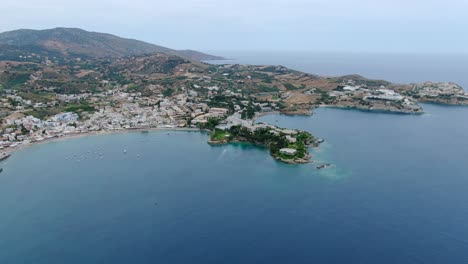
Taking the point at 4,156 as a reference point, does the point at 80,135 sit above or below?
above

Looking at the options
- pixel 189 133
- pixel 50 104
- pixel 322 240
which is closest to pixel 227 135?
pixel 189 133

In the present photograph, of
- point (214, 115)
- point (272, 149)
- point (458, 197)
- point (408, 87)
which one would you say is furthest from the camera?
point (408, 87)

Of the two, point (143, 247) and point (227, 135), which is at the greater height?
point (227, 135)

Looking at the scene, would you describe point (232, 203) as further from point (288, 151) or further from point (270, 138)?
point (270, 138)

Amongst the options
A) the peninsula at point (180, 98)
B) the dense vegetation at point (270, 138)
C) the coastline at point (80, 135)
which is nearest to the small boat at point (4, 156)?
the coastline at point (80, 135)

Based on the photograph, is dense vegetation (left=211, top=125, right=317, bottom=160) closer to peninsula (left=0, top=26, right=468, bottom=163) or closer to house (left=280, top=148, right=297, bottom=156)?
peninsula (left=0, top=26, right=468, bottom=163)

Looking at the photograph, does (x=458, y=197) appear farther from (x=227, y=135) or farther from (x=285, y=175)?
(x=227, y=135)

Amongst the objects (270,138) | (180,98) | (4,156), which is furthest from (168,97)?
(4,156)

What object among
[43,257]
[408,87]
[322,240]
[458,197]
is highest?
[408,87]
